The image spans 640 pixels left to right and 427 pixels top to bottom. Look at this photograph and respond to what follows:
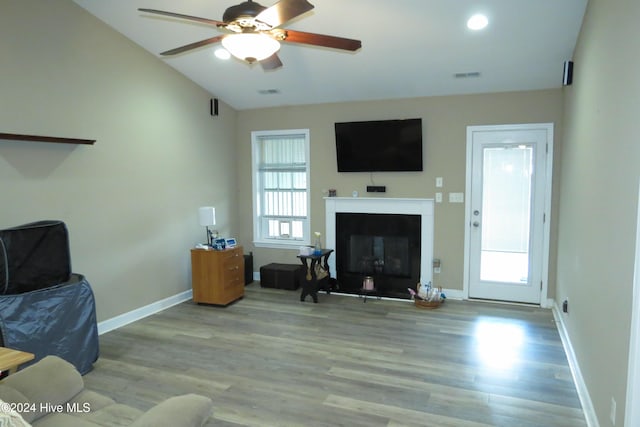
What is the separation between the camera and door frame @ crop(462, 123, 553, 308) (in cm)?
477

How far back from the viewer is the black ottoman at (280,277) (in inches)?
225

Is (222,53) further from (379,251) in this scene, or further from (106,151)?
(379,251)

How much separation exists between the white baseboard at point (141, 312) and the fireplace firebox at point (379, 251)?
2063 mm

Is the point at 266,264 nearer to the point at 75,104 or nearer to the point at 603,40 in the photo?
the point at 75,104

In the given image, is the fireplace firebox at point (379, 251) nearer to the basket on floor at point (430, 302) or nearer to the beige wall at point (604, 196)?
the basket on floor at point (430, 302)

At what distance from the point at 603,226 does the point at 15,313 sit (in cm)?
386

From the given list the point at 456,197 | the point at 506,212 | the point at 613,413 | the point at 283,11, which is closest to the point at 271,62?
the point at 283,11

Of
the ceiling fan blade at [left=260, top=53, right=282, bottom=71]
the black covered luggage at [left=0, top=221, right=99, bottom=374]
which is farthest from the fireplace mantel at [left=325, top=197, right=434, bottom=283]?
the black covered luggage at [left=0, top=221, right=99, bottom=374]

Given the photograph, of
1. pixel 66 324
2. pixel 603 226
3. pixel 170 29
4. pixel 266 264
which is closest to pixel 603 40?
pixel 603 226

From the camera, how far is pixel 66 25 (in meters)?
3.78

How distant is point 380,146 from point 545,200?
2.03 m

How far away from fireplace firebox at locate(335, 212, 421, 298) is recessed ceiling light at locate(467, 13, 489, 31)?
2.34 metres

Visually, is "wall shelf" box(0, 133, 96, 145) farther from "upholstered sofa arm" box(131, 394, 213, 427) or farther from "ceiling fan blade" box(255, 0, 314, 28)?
"upholstered sofa arm" box(131, 394, 213, 427)

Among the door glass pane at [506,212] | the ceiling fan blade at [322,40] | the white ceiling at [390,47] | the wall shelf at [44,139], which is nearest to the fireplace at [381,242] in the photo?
the door glass pane at [506,212]
